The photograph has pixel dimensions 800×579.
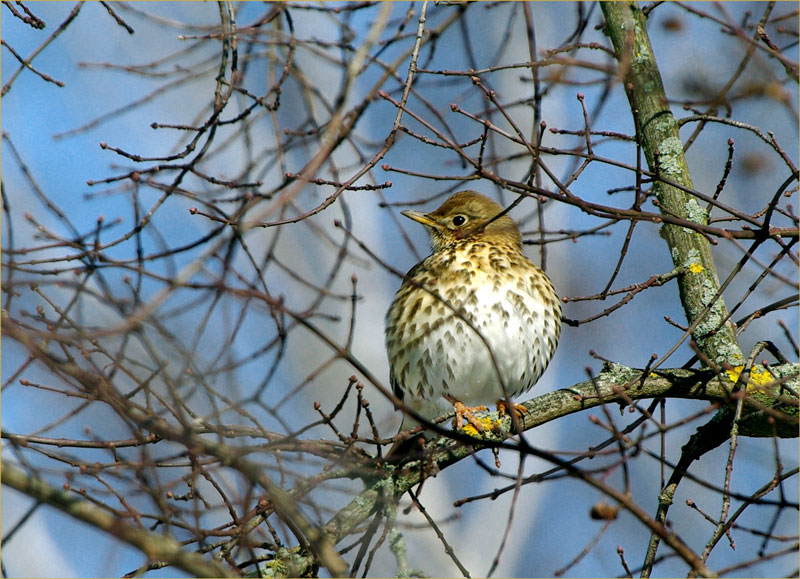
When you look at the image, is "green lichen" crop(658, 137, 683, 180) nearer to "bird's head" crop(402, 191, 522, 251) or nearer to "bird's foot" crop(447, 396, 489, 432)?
"bird's head" crop(402, 191, 522, 251)

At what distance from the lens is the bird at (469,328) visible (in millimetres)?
5617

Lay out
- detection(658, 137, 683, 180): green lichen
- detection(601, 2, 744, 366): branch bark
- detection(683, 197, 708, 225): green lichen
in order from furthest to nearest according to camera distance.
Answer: detection(658, 137, 683, 180): green lichen
detection(683, 197, 708, 225): green lichen
detection(601, 2, 744, 366): branch bark

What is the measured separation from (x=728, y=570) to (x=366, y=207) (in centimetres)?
976

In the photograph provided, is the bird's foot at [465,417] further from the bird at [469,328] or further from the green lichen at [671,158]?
the green lichen at [671,158]

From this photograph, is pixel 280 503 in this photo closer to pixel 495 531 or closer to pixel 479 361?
pixel 479 361

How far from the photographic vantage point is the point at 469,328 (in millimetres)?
5574

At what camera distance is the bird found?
221 inches

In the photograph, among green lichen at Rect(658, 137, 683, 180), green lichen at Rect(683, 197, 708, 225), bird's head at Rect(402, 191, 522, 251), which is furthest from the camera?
bird's head at Rect(402, 191, 522, 251)

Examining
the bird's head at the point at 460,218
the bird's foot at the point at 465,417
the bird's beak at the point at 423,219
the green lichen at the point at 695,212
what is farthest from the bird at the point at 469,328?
the green lichen at the point at 695,212

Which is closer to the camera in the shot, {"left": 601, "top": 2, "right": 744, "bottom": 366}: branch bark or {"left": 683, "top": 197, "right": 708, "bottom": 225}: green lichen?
{"left": 601, "top": 2, "right": 744, "bottom": 366}: branch bark

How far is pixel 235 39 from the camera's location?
4.80 m

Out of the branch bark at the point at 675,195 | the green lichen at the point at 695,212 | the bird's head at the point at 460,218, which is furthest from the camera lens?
the bird's head at the point at 460,218

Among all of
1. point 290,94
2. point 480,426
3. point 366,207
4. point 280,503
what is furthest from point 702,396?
point 290,94

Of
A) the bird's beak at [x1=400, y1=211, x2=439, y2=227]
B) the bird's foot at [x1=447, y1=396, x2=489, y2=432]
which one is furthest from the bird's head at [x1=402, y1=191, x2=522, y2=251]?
the bird's foot at [x1=447, y1=396, x2=489, y2=432]
